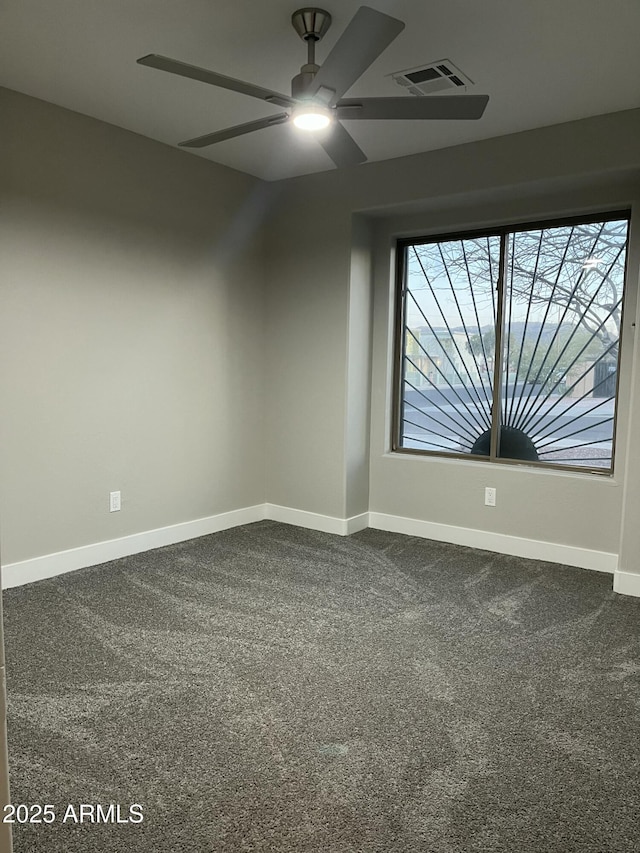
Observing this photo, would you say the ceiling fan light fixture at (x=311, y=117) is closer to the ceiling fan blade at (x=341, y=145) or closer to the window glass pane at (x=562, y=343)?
the ceiling fan blade at (x=341, y=145)

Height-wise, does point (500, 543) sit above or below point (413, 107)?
below

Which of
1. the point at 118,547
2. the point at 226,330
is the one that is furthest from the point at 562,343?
the point at 118,547

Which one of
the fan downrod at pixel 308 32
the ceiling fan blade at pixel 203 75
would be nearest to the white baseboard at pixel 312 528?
the ceiling fan blade at pixel 203 75

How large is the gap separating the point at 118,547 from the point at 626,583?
287 cm

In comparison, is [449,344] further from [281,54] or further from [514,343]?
[281,54]

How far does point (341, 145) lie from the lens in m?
2.78

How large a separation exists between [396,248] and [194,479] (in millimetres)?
2145

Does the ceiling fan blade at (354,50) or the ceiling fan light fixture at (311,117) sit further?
the ceiling fan light fixture at (311,117)

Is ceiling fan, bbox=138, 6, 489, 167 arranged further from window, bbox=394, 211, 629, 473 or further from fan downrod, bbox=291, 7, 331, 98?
window, bbox=394, 211, 629, 473

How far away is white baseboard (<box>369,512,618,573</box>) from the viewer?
3752 mm

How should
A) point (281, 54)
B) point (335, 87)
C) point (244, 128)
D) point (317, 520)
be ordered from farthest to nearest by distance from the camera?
point (317, 520), point (281, 54), point (244, 128), point (335, 87)

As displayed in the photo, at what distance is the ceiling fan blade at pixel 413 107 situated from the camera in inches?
88.8

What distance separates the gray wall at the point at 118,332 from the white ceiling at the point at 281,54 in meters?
0.35

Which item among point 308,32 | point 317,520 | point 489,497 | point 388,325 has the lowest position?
point 317,520
